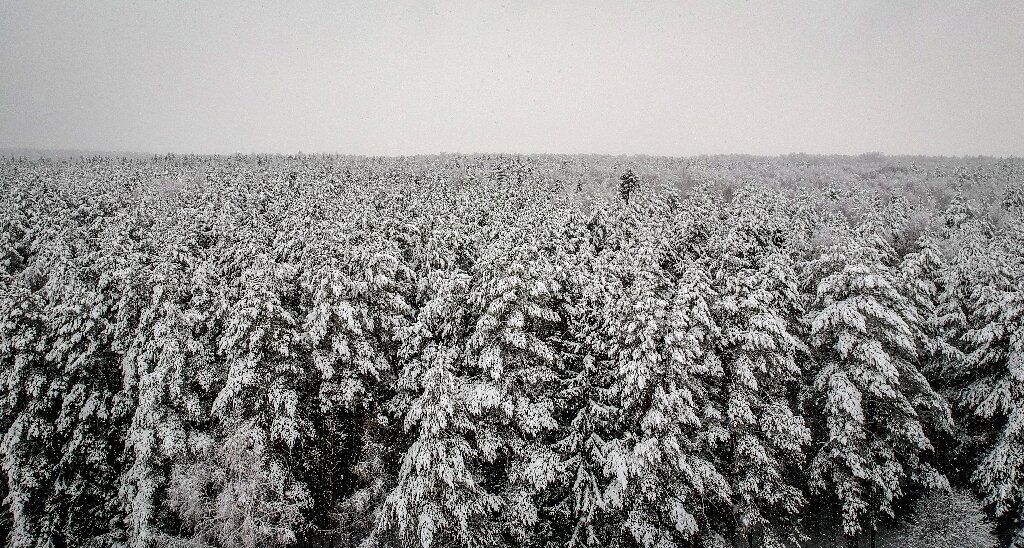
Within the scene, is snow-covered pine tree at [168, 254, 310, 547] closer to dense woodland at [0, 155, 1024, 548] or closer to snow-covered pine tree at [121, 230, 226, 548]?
dense woodland at [0, 155, 1024, 548]

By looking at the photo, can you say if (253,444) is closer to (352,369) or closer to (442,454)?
(352,369)

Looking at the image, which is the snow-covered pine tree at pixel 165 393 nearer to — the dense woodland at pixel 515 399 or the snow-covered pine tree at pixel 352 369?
the dense woodland at pixel 515 399

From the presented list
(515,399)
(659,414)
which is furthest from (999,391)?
(515,399)

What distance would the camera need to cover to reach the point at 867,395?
56.4 ft

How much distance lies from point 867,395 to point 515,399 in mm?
12360

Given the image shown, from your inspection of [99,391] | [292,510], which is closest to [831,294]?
[292,510]

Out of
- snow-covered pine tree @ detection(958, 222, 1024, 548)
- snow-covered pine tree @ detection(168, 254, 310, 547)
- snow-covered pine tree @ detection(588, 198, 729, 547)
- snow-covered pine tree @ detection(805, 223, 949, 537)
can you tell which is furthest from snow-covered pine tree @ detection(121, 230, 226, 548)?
snow-covered pine tree @ detection(958, 222, 1024, 548)

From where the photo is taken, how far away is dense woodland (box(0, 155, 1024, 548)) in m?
16.4

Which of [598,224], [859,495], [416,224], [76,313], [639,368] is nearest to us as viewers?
[639,368]

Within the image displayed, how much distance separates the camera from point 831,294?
57.7 ft

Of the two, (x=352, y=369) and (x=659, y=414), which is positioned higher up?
(x=659, y=414)

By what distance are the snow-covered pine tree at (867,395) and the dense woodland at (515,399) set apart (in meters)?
0.10

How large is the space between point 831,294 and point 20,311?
32.6 metres

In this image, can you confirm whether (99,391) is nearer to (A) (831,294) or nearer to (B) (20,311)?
(B) (20,311)
